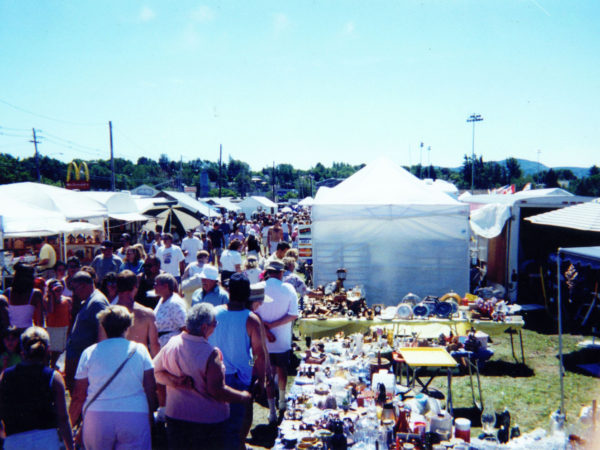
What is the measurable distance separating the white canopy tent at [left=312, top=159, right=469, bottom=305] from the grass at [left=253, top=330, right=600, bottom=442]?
2.29m

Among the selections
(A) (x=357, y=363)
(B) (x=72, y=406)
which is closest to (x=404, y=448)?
(A) (x=357, y=363)

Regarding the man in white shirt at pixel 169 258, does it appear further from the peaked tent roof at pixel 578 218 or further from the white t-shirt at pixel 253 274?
the peaked tent roof at pixel 578 218

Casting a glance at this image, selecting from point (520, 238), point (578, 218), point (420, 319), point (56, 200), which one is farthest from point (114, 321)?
point (520, 238)

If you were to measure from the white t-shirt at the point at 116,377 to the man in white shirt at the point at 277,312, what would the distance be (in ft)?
5.43

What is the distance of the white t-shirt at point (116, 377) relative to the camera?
251cm

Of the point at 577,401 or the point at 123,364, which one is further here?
the point at 577,401

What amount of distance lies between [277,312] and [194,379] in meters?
1.76

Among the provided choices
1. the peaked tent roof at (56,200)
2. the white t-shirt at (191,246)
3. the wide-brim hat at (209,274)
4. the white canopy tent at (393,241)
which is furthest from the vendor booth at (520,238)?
the peaked tent roof at (56,200)

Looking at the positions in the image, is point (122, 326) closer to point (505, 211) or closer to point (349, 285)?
point (349, 285)

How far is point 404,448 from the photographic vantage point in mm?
3047

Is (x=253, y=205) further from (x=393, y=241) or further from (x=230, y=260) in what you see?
(x=230, y=260)

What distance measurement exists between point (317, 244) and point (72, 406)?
21.7 feet

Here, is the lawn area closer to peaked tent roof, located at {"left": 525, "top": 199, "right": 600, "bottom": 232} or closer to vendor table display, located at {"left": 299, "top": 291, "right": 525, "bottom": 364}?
vendor table display, located at {"left": 299, "top": 291, "right": 525, "bottom": 364}

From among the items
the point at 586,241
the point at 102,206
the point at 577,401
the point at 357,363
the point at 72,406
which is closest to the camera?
the point at 72,406
